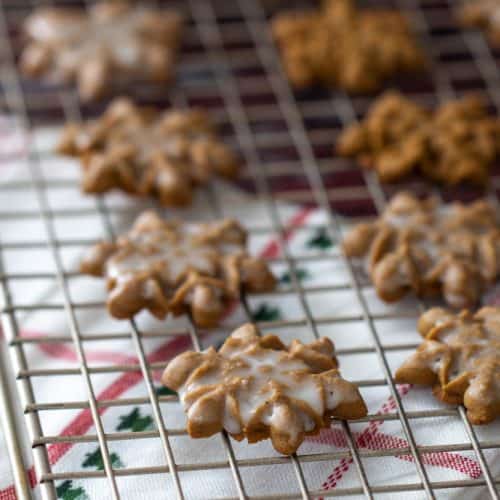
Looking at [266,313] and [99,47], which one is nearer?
[266,313]

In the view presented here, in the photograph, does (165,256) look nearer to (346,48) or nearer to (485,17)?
(346,48)

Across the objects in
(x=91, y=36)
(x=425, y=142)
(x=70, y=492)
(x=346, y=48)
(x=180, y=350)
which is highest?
(x=91, y=36)

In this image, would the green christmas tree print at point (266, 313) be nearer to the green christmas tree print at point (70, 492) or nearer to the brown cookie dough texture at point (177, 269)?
the brown cookie dough texture at point (177, 269)

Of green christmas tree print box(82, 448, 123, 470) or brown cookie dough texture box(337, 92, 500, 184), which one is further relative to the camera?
brown cookie dough texture box(337, 92, 500, 184)

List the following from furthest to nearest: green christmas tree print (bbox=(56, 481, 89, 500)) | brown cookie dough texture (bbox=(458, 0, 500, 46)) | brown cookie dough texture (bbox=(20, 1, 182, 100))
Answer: brown cookie dough texture (bbox=(458, 0, 500, 46)) → brown cookie dough texture (bbox=(20, 1, 182, 100)) → green christmas tree print (bbox=(56, 481, 89, 500))

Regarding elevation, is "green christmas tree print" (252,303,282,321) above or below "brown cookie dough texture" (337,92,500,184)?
below

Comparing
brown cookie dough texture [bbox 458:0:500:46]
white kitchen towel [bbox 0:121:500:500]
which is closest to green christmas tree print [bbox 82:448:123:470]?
white kitchen towel [bbox 0:121:500:500]

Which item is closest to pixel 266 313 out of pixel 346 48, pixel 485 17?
pixel 346 48

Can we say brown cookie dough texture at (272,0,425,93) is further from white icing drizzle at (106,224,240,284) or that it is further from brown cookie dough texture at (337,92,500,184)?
white icing drizzle at (106,224,240,284)
